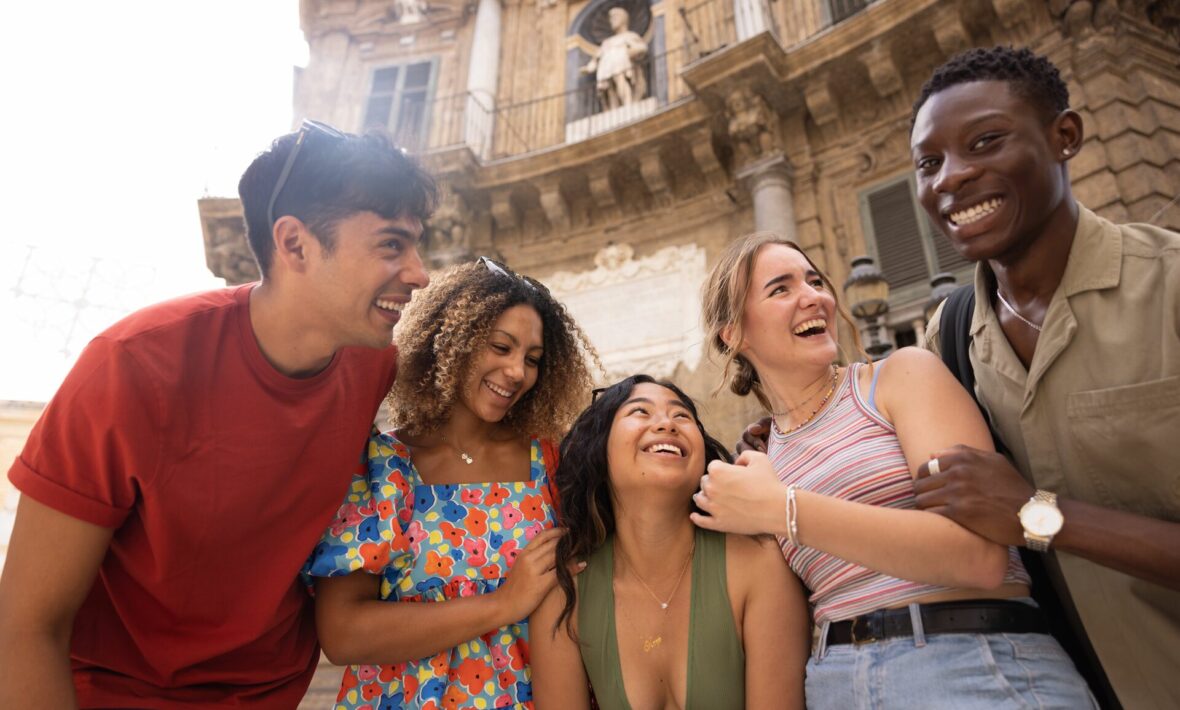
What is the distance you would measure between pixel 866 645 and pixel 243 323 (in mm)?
1938

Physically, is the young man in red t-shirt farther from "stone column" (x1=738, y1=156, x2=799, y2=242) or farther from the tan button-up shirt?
"stone column" (x1=738, y1=156, x2=799, y2=242)

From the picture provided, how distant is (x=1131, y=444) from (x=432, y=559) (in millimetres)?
1969

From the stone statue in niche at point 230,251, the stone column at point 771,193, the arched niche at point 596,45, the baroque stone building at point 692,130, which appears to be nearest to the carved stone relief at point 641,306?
the baroque stone building at point 692,130

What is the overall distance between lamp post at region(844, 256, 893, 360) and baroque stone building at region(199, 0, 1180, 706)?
4.98 ft

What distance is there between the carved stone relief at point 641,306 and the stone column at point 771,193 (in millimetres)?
1034

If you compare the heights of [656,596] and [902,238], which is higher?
[902,238]

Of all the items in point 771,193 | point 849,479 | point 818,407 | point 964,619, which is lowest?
point 964,619

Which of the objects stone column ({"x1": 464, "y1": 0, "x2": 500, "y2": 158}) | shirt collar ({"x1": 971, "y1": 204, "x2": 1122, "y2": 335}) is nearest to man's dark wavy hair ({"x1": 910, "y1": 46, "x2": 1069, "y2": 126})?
shirt collar ({"x1": 971, "y1": 204, "x2": 1122, "y2": 335})

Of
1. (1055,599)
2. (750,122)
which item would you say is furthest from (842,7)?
(1055,599)

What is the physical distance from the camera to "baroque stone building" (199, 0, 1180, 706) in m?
6.16

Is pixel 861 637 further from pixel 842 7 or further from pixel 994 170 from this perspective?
pixel 842 7

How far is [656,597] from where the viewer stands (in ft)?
7.10

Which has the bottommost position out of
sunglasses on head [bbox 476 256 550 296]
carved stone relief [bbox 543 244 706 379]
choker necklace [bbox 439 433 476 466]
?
choker necklace [bbox 439 433 476 466]

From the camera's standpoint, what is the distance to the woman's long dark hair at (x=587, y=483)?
2209mm
